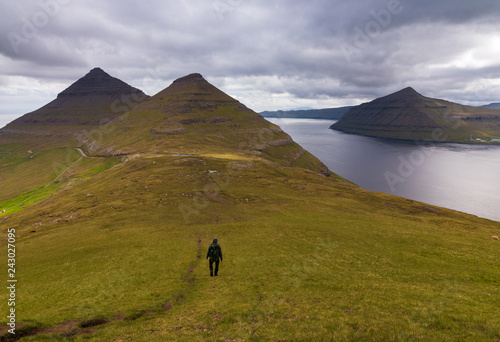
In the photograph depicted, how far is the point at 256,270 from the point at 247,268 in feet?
4.19

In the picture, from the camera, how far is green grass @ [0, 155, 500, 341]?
1806cm

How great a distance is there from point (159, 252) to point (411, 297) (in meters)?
32.3

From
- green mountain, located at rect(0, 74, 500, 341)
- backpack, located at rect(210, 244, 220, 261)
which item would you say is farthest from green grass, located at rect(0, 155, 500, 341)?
backpack, located at rect(210, 244, 220, 261)

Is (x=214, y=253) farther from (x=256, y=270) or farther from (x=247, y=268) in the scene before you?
(x=256, y=270)

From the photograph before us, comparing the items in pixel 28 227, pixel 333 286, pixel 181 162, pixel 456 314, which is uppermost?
pixel 181 162

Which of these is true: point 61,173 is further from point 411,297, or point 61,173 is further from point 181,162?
point 411,297

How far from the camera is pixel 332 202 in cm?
6969

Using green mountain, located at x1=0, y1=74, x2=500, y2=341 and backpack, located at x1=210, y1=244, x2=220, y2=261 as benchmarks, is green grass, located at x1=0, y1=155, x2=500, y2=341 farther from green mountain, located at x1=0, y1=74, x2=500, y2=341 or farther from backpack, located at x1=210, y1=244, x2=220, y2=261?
backpack, located at x1=210, y1=244, x2=220, y2=261

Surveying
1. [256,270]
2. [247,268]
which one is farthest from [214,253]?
[256,270]

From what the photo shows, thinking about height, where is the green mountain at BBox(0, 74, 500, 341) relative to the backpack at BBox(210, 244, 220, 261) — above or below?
below

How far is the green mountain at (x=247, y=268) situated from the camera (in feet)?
59.2

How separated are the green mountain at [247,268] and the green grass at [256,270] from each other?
18cm

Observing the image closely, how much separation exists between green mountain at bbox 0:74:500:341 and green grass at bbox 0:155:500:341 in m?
0.18

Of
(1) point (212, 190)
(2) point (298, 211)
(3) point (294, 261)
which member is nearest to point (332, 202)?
(2) point (298, 211)
